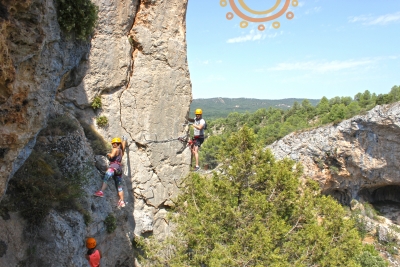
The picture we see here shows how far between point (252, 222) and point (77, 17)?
22.5 feet

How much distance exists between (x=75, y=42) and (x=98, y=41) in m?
3.99

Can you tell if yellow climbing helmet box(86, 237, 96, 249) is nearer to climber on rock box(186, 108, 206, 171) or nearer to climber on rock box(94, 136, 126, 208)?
climber on rock box(94, 136, 126, 208)

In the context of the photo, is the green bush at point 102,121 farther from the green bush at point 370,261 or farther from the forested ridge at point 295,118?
the forested ridge at point 295,118

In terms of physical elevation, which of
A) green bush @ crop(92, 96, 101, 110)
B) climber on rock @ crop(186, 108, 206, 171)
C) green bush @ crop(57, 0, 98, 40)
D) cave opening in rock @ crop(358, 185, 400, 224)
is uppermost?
green bush @ crop(57, 0, 98, 40)

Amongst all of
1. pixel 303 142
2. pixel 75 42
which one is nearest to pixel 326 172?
pixel 303 142

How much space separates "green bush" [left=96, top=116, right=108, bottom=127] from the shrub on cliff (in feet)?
11.0

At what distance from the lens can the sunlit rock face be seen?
2633 cm

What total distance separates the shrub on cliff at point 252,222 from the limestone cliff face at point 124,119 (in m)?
1.26

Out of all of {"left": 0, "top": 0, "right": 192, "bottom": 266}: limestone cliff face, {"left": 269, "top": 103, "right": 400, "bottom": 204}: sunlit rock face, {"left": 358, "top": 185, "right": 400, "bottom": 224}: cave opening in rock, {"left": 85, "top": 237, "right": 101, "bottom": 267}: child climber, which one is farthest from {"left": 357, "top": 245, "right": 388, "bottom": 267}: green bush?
{"left": 85, "top": 237, "right": 101, "bottom": 267}: child climber

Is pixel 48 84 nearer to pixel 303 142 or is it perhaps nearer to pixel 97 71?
pixel 97 71

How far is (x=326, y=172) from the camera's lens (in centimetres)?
2898

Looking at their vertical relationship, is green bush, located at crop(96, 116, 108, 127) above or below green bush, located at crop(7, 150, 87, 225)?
above

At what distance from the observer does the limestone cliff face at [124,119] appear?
20.8 feet

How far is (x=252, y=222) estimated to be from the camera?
9.09 m
